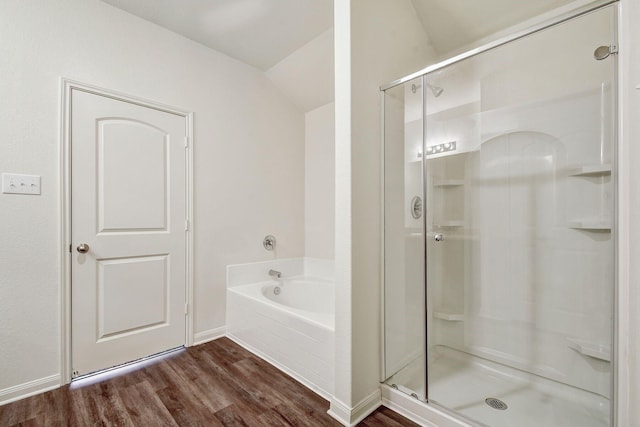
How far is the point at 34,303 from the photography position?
1700 mm

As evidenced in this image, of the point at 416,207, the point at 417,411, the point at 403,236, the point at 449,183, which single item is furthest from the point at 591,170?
the point at 417,411

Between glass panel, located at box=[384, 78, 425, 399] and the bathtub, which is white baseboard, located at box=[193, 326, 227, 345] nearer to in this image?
the bathtub

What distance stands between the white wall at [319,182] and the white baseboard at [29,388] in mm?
2127

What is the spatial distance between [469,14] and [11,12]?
281cm

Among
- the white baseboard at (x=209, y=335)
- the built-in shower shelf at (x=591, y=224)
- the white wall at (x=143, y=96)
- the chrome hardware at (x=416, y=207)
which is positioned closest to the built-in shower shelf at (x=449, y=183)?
the chrome hardware at (x=416, y=207)

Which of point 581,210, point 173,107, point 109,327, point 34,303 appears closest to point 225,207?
point 173,107

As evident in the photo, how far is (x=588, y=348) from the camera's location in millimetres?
1546

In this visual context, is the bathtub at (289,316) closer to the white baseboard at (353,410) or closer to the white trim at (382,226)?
the white baseboard at (353,410)

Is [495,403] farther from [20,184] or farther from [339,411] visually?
[20,184]

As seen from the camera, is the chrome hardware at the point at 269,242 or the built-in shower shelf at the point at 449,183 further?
the chrome hardware at the point at 269,242

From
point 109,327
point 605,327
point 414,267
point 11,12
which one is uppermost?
point 11,12

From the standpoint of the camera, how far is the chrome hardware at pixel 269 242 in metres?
2.82

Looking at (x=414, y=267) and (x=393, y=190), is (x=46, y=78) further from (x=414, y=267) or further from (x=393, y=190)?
(x=414, y=267)

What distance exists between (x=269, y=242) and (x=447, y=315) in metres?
1.68
